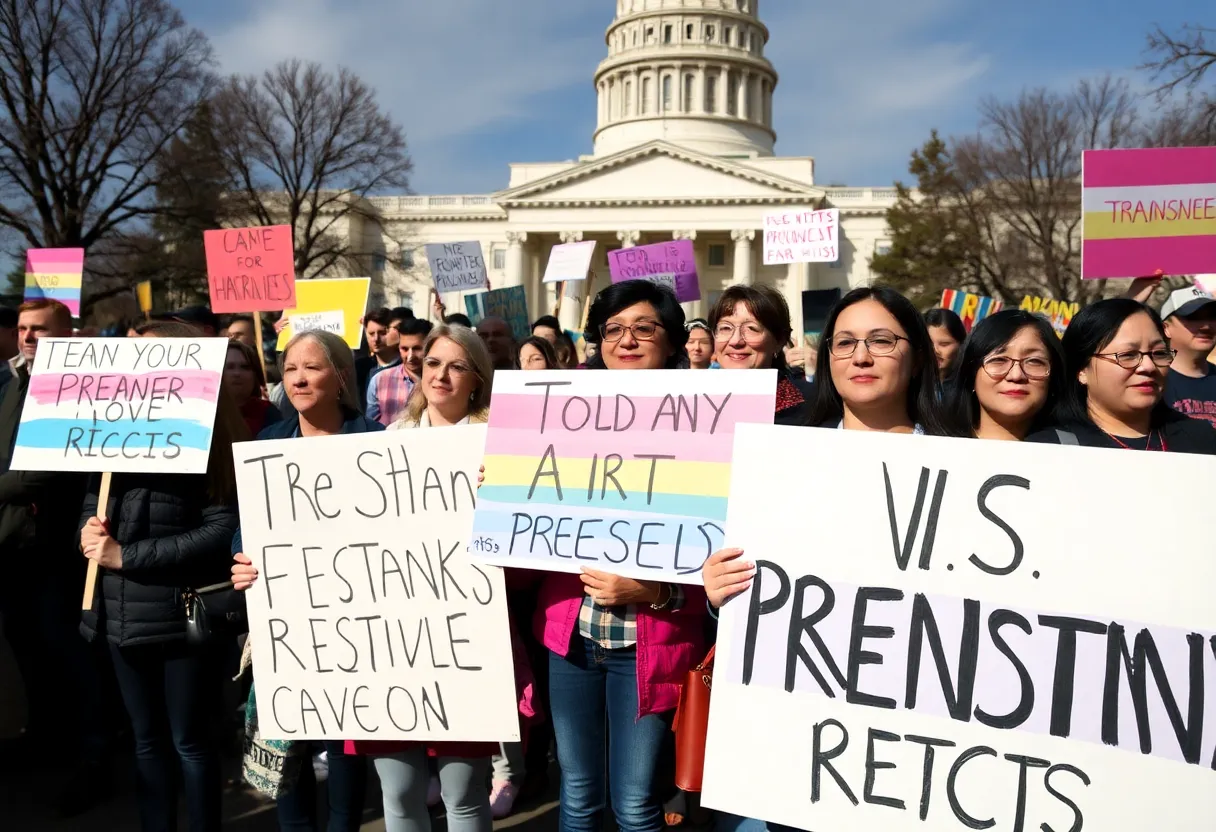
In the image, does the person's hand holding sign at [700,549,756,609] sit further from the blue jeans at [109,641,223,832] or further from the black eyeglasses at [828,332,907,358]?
the blue jeans at [109,641,223,832]

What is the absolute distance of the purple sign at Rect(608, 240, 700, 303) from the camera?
10.0m

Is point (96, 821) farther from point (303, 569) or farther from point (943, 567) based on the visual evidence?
point (943, 567)

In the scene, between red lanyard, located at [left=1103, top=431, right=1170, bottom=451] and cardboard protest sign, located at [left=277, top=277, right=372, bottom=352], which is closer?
red lanyard, located at [left=1103, top=431, right=1170, bottom=451]

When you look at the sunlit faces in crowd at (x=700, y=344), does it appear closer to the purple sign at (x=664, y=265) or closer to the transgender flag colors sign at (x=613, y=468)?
the transgender flag colors sign at (x=613, y=468)

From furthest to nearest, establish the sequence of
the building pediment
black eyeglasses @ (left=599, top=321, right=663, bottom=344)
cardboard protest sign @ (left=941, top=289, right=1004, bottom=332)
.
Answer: the building pediment, cardboard protest sign @ (left=941, top=289, right=1004, bottom=332), black eyeglasses @ (left=599, top=321, right=663, bottom=344)

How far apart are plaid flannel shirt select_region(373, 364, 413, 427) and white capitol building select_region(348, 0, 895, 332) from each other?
36.6 metres

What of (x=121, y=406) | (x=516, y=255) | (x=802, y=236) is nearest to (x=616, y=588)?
(x=121, y=406)

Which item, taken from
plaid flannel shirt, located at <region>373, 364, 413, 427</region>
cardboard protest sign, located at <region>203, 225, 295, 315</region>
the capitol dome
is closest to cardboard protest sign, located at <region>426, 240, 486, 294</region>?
cardboard protest sign, located at <region>203, 225, 295, 315</region>

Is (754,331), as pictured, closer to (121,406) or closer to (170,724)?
(121,406)

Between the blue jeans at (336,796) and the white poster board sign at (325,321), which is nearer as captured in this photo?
the blue jeans at (336,796)

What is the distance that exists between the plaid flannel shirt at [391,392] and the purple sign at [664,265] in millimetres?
4231

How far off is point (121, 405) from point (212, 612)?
928mm

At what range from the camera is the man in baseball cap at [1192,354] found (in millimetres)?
4461

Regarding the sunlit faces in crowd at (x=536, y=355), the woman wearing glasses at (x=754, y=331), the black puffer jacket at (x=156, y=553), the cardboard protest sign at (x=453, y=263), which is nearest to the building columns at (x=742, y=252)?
the cardboard protest sign at (x=453, y=263)
